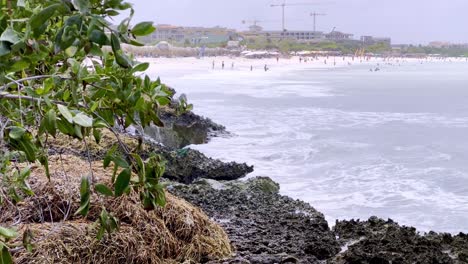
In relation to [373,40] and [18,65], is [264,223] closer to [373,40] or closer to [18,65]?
[18,65]

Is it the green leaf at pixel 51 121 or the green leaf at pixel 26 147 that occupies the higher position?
the green leaf at pixel 51 121

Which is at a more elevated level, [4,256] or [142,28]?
[142,28]

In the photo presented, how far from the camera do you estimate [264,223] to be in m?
5.11

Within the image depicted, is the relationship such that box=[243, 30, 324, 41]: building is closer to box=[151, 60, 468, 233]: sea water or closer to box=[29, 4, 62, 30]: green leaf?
box=[151, 60, 468, 233]: sea water

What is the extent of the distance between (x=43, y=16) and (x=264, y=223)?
3.96 metres

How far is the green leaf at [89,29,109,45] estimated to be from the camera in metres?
1.39

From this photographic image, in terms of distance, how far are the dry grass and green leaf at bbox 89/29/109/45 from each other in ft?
6.61

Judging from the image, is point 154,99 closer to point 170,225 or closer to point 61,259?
point 61,259

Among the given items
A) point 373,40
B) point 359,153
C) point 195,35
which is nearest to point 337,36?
point 373,40

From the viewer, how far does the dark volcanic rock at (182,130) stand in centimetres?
1248

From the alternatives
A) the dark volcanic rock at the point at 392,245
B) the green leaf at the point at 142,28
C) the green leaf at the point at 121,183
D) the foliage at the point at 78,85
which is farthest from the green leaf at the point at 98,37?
the dark volcanic rock at the point at 392,245

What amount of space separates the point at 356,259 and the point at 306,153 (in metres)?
10.5

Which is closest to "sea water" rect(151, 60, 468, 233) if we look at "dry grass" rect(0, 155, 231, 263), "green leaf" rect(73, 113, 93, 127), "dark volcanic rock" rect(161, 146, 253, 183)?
"dark volcanic rock" rect(161, 146, 253, 183)

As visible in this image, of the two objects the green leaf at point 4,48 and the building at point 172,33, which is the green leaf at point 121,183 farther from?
the building at point 172,33
